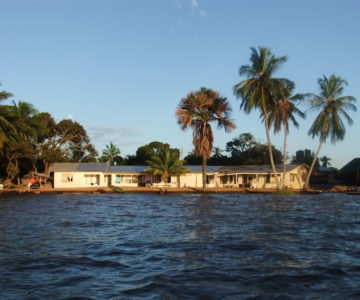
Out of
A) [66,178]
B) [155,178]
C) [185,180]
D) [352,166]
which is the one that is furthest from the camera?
[352,166]

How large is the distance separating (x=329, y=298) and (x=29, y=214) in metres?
18.0

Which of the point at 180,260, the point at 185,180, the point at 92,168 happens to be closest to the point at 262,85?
the point at 185,180

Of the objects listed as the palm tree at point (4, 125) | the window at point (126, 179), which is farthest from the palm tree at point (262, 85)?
the palm tree at point (4, 125)

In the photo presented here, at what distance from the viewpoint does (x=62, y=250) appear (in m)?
10.9

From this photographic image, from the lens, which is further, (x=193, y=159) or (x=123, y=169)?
(x=193, y=159)

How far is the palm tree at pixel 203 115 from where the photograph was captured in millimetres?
44031

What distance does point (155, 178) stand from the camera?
165 ft

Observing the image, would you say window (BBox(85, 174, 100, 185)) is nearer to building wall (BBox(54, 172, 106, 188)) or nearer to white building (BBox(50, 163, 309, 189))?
white building (BBox(50, 163, 309, 189))

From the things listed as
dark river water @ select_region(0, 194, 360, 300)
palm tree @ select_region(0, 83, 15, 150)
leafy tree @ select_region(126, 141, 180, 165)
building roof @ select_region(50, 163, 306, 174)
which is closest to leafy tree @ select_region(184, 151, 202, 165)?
leafy tree @ select_region(126, 141, 180, 165)

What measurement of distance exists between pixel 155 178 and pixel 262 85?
18785 mm

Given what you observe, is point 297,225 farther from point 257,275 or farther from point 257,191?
point 257,191

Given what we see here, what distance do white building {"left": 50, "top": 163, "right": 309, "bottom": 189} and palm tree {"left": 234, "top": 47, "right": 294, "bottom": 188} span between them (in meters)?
4.30

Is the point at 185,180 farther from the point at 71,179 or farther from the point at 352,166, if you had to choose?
the point at 352,166

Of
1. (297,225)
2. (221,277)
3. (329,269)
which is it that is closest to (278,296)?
(221,277)
